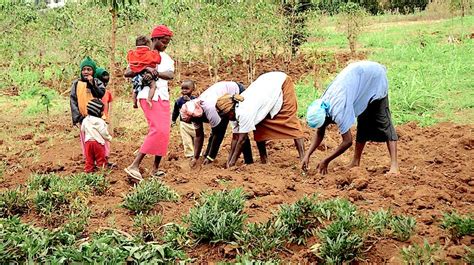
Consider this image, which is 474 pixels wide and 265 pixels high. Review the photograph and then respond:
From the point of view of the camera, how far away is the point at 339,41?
19.6 meters

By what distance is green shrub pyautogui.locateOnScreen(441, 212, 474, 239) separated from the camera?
3.75 m

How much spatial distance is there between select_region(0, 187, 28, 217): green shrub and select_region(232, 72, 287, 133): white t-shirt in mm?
2227

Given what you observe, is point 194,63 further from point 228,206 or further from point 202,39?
point 228,206

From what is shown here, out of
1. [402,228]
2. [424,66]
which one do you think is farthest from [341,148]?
[424,66]

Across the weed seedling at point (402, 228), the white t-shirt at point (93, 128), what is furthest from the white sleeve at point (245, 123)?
the weed seedling at point (402, 228)

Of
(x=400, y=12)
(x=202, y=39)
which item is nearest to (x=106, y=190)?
(x=202, y=39)

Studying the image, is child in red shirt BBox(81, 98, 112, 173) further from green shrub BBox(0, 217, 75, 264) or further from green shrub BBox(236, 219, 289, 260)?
green shrub BBox(236, 219, 289, 260)

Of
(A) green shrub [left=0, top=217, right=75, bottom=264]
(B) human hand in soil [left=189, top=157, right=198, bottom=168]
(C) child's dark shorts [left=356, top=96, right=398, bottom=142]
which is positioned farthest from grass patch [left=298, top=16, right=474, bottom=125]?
(A) green shrub [left=0, top=217, right=75, bottom=264]

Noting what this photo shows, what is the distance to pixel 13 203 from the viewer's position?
5141mm

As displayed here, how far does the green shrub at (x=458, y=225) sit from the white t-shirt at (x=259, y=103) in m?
2.63

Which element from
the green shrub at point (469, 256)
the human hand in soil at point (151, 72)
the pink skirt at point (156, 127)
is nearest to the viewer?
the green shrub at point (469, 256)

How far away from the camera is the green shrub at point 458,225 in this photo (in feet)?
12.3

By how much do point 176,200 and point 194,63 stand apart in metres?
10.9

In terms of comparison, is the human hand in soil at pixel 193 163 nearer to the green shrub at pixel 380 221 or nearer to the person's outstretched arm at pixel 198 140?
the person's outstretched arm at pixel 198 140
